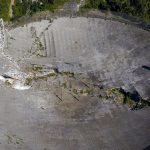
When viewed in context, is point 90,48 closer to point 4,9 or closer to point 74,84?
point 74,84

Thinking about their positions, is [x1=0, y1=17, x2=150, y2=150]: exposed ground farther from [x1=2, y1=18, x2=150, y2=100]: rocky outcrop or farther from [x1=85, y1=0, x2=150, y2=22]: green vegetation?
[x1=85, y1=0, x2=150, y2=22]: green vegetation

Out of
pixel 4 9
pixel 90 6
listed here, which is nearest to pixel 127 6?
pixel 90 6

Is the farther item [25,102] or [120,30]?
[120,30]

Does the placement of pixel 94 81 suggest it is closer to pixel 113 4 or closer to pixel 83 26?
pixel 83 26

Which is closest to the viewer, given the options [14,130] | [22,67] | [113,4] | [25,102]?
[14,130]

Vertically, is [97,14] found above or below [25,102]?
above

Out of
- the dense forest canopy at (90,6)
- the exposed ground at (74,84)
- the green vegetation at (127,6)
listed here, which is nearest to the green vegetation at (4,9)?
the dense forest canopy at (90,6)

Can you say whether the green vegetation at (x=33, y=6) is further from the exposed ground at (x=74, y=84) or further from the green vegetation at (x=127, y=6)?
the green vegetation at (x=127, y=6)

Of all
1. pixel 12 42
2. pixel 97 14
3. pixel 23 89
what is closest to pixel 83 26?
pixel 97 14
